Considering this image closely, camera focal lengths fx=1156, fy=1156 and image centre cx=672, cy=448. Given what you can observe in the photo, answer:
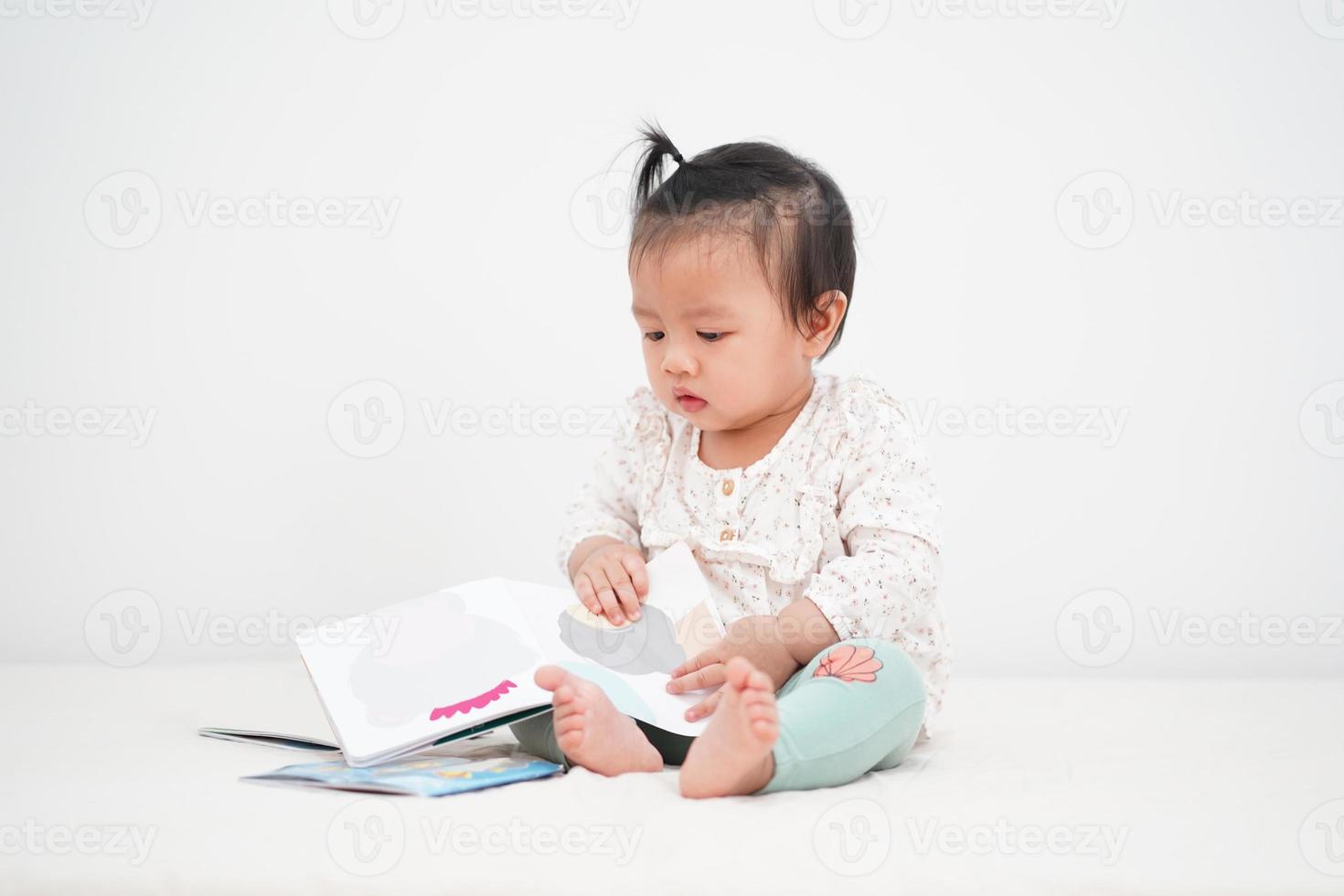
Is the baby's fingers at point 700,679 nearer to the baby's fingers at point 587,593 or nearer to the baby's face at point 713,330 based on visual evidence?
the baby's fingers at point 587,593

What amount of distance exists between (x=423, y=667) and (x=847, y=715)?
1.36 ft

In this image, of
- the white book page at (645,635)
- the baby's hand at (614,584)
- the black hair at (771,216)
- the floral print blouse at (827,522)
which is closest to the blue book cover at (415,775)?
the white book page at (645,635)

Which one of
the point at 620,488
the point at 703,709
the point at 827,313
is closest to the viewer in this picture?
the point at 703,709

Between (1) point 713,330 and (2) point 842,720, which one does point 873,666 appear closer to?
(2) point 842,720

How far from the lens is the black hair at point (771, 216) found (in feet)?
4.15

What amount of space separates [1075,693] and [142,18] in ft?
5.95

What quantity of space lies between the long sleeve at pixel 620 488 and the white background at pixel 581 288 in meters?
0.49

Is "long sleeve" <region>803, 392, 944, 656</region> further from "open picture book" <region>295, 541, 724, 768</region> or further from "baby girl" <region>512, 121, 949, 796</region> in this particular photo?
"open picture book" <region>295, 541, 724, 768</region>

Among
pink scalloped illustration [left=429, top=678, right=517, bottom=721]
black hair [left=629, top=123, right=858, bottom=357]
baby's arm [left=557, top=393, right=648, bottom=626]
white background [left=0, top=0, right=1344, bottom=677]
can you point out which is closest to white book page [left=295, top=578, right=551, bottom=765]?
pink scalloped illustration [left=429, top=678, right=517, bottom=721]

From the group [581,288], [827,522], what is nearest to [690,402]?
[827,522]

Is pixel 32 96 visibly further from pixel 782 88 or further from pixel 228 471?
pixel 782 88

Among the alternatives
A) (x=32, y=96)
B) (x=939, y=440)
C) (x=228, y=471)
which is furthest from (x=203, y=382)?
(x=939, y=440)

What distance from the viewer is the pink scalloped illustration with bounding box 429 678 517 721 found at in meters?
1.04

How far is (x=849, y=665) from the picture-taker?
1.07m
